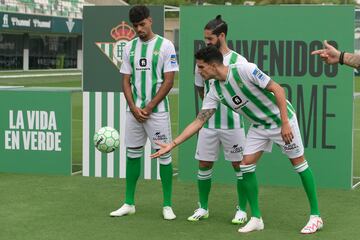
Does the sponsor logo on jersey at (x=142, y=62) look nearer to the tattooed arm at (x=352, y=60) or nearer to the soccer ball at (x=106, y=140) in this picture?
the soccer ball at (x=106, y=140)

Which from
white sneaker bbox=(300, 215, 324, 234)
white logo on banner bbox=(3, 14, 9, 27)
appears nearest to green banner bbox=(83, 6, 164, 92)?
white sneaker bbox=(300, 215, 324, 234)

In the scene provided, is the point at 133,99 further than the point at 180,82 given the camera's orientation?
No

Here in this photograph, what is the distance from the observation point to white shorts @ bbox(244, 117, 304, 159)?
649 centimetres

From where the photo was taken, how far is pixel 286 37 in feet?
28.7

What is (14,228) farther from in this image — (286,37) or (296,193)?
(286,37)

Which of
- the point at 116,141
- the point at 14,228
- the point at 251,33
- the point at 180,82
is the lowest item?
the point at 14,228

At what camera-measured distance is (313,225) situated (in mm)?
6473

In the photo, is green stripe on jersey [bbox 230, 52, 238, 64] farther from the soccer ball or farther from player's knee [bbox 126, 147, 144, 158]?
the soccer ball

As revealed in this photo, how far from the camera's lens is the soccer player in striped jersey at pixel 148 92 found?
7.15 m

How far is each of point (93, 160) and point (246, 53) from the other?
239 centimetres

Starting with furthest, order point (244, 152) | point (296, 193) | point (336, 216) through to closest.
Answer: point (296, 193) → point (336, 216) → point (244, 152)

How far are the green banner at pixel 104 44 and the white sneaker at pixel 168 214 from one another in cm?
262

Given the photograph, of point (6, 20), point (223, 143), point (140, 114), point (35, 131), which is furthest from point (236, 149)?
point (6, 20)

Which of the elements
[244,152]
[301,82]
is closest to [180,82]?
[301,82]
